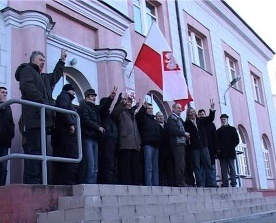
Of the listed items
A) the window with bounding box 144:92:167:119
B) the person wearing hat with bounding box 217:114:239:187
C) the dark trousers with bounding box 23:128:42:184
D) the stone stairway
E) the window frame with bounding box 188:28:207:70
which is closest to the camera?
the stone stairway

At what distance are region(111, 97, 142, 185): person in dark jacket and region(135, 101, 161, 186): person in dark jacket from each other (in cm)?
33

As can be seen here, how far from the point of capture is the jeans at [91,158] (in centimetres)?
645

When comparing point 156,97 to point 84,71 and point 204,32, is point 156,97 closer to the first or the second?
point 84,71

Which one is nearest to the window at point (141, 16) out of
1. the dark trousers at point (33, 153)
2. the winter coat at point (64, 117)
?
the winter coat at point (64, 117)

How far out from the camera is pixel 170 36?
13.0 metres

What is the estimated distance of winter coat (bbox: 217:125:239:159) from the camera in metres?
9.75

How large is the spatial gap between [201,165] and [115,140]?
2369 mm

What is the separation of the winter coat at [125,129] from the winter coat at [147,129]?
13.9 inches

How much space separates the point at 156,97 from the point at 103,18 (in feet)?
9.58

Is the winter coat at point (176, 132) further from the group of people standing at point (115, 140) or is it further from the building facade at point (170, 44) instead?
the building facade at point (170, 44)

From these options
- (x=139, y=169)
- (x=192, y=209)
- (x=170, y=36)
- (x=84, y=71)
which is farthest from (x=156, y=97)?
(x=192, y=209)

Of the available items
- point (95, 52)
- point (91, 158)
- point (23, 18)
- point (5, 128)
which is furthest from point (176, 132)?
point (23, 18)

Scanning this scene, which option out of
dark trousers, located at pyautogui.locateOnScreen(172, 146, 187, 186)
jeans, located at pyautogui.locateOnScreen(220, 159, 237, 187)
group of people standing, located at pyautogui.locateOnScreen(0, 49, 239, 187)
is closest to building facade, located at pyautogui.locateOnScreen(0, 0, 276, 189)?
group of people standing, located at pyautogui.locateOnScreen(0, 49, 239, 187)

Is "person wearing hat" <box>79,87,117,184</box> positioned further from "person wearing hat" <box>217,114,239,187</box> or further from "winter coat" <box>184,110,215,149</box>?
"person wearing hat" <box>217,114,239,187</box>
